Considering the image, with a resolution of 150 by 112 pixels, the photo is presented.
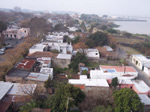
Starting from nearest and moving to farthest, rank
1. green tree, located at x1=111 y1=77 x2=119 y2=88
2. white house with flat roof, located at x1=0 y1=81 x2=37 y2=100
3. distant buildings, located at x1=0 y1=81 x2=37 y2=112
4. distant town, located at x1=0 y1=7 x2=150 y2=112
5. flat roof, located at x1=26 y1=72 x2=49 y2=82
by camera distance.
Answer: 1. distant town, located at x1=0 y1=7 x2=150 y2=112
2. distant buildings, located at x1=0 y1=81 x2=37 y2=112
3. white house with flat roof, located at x1=0 y1=81 x2=37 y2=100
4. flat roof, located at x1=26 y1=72 x2=49 y2=82
5. green tree, located at x1=111 y1=77 x2=119 y2=88

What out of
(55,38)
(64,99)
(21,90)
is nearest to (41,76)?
(21,90)

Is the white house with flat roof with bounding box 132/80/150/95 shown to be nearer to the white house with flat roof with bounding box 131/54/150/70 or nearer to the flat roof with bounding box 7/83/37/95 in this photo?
the white house with flat roof with bounding box 131/54/150/70

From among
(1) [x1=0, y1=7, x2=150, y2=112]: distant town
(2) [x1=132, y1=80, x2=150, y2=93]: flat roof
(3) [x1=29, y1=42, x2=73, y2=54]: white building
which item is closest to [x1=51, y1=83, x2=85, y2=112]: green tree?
(1) [x1=0, y1=7, x2=150, y2=112]: distant town

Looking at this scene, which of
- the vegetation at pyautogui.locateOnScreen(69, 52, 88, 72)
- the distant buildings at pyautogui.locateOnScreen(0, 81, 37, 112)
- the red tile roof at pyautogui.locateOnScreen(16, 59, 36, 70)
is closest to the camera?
the distant buildings at pyautogui.locateOnScreen(0, 81, 37, 112)

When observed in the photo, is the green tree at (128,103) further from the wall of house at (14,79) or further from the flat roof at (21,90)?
the wall of house at (14,79)

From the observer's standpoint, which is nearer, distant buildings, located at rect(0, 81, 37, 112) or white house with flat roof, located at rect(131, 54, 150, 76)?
distant buildings, located at rect(0, 81, 37, 112)

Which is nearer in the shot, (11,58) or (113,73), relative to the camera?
(113,73)

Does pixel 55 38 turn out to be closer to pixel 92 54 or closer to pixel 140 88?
pixel 92 54

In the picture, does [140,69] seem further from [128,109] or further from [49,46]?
[49,46]

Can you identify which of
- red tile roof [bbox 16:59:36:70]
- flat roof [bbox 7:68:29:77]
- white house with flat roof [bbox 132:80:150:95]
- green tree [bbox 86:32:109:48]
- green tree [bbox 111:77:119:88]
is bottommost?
white house with flat roof [bbox 132:80:150:95]

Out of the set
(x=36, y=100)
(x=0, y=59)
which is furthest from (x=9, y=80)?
(x=0, y=59)
